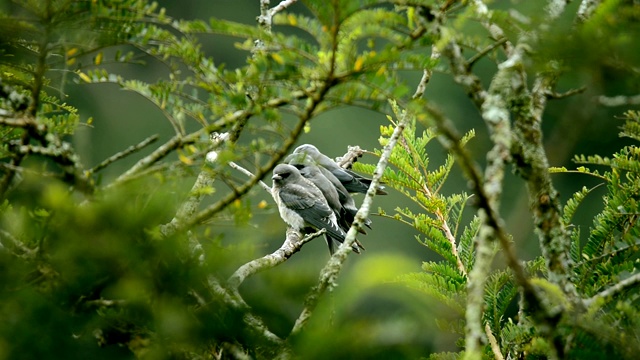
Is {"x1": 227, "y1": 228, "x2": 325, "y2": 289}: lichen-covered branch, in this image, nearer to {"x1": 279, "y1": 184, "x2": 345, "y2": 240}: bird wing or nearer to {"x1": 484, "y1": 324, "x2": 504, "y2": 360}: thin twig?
{"x1": 279, "y1": 184, "x2": 345, "y2": 240}: bird wing

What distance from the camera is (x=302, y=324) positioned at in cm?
119

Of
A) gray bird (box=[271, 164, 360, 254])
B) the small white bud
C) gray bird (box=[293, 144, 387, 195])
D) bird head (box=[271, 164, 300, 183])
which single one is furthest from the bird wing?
the small white bud

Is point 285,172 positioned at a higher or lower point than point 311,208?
higher

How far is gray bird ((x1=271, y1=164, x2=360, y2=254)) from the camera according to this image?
6114 millimetres

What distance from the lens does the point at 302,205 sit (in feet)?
20.8

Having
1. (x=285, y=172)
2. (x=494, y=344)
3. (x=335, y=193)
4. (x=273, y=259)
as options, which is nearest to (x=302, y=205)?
(x=335, y=193)

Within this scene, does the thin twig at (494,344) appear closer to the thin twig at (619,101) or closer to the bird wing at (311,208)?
the thin twig at (619,101)

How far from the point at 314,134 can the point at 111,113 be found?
23.6 feet

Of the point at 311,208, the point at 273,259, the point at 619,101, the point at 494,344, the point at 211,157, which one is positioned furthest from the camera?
the point at 311,208

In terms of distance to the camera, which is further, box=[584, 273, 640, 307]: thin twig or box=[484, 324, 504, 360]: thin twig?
box=[484, 324, 504, 360]: thin twig

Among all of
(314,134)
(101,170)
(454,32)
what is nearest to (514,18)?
(454,32)

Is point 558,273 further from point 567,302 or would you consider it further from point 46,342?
point 46,342

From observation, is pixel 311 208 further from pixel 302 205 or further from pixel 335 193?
pixel 335 193

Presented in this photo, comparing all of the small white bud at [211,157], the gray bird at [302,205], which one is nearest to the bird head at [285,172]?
the gray bird at [302,205]
